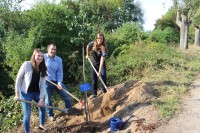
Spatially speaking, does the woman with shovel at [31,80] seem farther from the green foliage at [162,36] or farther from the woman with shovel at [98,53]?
the green foliage at [162,36]

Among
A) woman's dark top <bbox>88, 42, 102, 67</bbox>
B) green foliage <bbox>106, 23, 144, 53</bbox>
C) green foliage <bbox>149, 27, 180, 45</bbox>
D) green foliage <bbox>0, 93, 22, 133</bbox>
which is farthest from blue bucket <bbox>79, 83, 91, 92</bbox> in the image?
green foliage <bbox>149, 27, 180, 45</bbox>

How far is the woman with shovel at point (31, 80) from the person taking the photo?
529cm

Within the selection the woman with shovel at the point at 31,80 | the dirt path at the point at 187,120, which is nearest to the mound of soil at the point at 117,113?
the dirt path at the point at 187,120

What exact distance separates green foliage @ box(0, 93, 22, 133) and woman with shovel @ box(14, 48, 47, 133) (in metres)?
1.73

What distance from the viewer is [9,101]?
328 inches

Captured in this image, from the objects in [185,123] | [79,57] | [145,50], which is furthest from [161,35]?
[185,123]

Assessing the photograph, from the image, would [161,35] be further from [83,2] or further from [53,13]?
[83,2]

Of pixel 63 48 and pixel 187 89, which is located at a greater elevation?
pixel 63 48

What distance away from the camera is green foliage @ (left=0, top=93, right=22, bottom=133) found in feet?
23.5

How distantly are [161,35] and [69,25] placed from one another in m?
10.5

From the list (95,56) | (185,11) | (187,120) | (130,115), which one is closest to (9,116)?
(95,56)

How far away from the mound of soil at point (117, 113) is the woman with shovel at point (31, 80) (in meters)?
0.98

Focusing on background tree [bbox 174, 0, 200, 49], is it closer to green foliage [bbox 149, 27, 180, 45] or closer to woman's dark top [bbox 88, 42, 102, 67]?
green foliage [bbox 149, 27, 180, 45]

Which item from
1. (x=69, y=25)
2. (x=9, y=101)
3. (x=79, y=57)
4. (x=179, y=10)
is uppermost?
(x=179, y=10)
